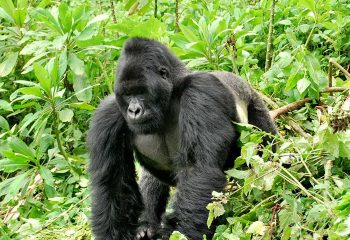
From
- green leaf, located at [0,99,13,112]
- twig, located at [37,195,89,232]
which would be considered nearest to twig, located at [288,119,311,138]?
twig, located at [37,195,89,232]

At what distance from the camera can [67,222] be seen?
5316 mm

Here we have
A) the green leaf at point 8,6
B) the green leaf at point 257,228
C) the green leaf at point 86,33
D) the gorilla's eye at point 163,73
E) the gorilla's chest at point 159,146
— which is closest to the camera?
the green leaf at point 257,228

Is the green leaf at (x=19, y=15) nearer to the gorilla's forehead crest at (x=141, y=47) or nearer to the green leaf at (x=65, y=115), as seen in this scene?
the green leaf at (x=65, y=115)

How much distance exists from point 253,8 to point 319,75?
2.19m

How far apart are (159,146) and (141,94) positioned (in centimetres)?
53

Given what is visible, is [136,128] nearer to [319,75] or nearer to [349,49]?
[319,75]

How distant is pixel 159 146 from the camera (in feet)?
15.7

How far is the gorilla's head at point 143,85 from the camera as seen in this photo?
4.36 m

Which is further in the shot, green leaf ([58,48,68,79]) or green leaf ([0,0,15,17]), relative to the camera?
green leaf ([0,0,15,17])

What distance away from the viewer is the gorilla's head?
4.36 metres

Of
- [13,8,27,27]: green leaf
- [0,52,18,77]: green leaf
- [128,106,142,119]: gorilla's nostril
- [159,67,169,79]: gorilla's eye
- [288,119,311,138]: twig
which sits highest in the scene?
[159,67,169,79]: gorilla's eye

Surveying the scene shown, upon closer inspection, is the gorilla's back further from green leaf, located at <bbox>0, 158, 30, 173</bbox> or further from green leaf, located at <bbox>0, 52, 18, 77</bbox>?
green leaf, located at <bbox>0, 52, 18, 77</bbox>

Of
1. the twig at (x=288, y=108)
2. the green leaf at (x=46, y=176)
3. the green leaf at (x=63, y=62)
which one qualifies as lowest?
the green leaf at (x=46, y=176)

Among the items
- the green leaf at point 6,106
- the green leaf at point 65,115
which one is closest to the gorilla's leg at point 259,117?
the green leaf at point 65,115
